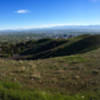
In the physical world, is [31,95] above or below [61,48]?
above

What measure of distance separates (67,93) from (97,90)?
148 cm

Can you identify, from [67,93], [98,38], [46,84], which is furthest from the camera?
[98,38]

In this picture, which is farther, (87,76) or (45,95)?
(87,76)

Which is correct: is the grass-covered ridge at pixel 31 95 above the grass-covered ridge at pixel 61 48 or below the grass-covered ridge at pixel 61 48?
above

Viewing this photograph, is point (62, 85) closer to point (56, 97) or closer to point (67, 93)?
point (67, 93)

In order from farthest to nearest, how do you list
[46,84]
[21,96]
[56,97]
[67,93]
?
[46,84] → [67,93] → [56,97] → [21,96]

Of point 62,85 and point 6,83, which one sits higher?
point 6,83

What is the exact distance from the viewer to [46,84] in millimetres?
6316

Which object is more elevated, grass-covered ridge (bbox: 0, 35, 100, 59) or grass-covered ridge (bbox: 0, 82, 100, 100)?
grass-covered ridge (bbox: 0, 82, 100, 100)

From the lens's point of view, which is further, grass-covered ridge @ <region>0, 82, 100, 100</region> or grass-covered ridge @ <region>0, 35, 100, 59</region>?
grass-covered ridge @ <region>0, 35, 100, 59</region>

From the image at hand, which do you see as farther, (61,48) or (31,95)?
(61,48)

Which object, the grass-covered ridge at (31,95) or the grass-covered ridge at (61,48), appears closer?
the grass-covered ridge at (31,95)

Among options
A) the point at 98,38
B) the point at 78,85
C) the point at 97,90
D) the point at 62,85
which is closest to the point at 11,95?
the point at 62,85

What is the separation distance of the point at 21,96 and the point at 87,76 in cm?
471
